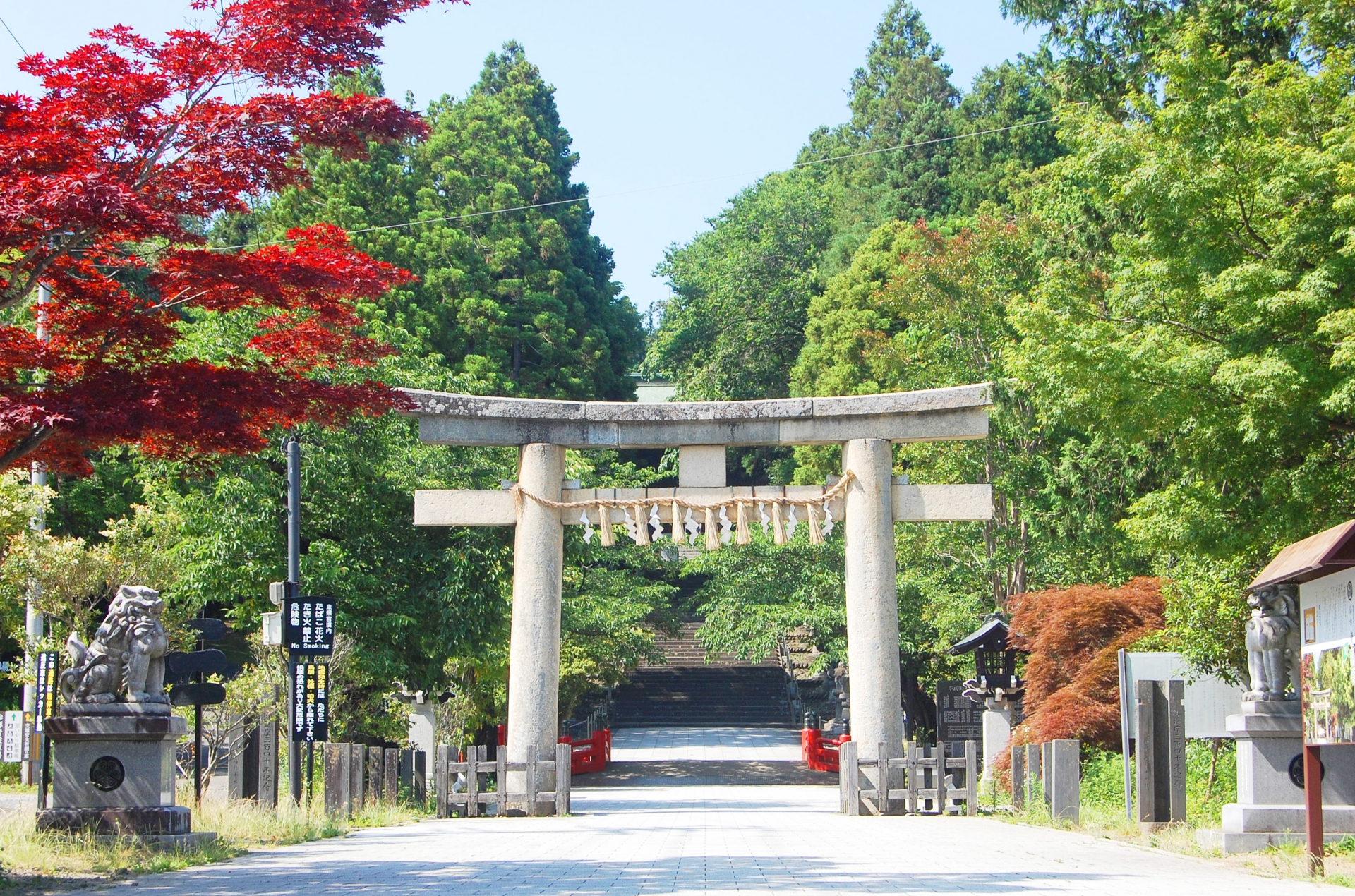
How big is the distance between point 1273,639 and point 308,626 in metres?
11.1

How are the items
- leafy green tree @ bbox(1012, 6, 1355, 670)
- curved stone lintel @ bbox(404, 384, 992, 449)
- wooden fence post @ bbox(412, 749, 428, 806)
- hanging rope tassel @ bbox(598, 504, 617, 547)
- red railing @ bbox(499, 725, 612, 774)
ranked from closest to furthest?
leafy green tree @ bbox(1012, 6, 1355, 670), curved stone lintel @ bbox(404, 384, 992, 449), hanging rope tassel @ bbox(598, 504, 617, 547), wooden fence post @ bbox(412, 749, 428, 806), red railing @ bbox(499, 725, 612, 774)

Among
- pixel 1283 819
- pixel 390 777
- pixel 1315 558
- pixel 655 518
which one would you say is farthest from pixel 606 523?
pixel 1315 558

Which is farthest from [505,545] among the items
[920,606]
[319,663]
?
[920,606]

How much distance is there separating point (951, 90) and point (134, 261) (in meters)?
56.8

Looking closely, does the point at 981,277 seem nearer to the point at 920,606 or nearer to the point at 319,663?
the point at 920,606

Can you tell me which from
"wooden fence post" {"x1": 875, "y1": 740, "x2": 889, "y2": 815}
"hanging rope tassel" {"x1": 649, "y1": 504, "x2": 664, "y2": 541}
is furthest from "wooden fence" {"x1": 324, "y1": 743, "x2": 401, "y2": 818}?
"wooden fence post" {"x1": 875, "y1": 740, "x2": 889, "y2": 815}

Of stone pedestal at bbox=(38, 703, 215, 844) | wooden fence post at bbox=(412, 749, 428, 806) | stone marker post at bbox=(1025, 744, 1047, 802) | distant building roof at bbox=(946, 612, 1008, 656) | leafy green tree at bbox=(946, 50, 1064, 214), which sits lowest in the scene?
wooden fence post at bbox=(412, 749, 428, 806)

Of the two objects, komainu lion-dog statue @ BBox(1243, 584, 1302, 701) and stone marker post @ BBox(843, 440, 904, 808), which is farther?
stone marker post @ BBox(843, 440, 904, 808)

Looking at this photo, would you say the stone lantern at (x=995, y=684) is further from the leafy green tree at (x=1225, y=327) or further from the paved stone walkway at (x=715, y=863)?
the paved stone walkway at (x=715, y=863)

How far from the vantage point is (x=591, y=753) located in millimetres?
29141

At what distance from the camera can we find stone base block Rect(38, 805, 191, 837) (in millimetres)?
10664

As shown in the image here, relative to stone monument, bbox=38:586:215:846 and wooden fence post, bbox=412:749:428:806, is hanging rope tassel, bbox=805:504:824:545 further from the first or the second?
stone monument, bbox=38:586:215:846

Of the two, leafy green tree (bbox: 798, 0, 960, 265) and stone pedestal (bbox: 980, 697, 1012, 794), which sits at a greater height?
leafy green tree (bbox: 798, 0, 960, 265)

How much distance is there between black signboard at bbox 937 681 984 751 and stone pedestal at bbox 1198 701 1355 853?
579 inches
